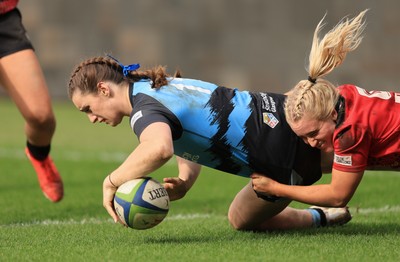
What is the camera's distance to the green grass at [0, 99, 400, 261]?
5.00 meters

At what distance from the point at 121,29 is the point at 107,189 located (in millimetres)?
14714

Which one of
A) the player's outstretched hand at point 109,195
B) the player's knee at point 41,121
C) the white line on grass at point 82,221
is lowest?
the white line on grass at point 82,221

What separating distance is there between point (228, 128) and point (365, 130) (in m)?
0.87

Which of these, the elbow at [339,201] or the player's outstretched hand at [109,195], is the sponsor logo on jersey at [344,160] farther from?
the player's outstretched hand at [109,195]

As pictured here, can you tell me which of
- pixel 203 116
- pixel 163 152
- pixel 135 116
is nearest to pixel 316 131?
pixel 203 116

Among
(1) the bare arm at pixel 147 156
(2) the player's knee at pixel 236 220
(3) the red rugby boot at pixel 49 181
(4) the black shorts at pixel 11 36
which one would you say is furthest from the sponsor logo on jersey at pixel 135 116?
(3) the red rugby boot at pixel 49 181

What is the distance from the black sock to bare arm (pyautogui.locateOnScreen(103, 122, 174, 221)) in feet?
7.13

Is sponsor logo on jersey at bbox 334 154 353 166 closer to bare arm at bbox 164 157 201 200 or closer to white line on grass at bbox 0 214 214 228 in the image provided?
bare arm at bbox 164 157 201 200

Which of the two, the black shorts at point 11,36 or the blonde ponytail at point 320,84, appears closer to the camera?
the blonde ponytail at point 320,84

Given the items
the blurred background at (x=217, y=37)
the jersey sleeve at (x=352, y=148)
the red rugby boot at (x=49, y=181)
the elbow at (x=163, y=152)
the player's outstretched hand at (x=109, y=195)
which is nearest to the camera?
the elbow at (x=163, y=152)

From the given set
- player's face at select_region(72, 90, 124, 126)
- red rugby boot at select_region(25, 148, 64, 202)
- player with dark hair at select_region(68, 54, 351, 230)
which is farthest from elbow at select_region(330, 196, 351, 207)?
red rugby boot at select_region(25, 148, 64, 202)

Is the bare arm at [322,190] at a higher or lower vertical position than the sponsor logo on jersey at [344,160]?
lower

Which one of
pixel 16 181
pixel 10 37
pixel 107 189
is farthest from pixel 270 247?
pixel 16 181

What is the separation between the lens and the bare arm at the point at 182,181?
18.9ft
